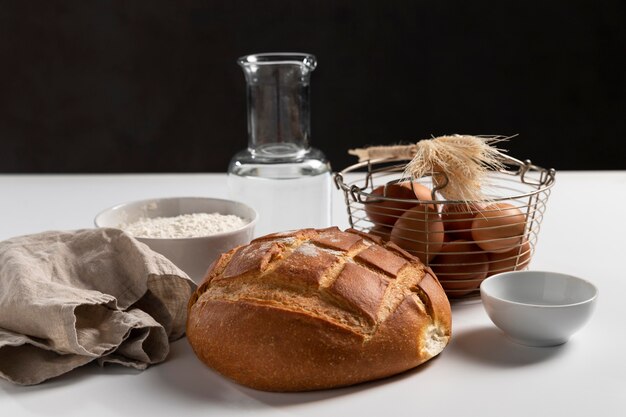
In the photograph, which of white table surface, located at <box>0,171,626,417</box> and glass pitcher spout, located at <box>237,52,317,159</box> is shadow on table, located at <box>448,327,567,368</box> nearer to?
white table surface, located at <box>0,171,626,417</box>

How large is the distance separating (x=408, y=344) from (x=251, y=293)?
207 mm

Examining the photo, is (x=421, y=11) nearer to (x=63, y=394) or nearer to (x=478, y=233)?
(x=478, y=233)

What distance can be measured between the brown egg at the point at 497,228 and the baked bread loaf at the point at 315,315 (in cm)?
16

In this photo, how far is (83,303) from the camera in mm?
1107

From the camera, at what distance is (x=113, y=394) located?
3.46 ft

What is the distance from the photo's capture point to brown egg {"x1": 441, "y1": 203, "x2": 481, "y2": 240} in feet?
4.32

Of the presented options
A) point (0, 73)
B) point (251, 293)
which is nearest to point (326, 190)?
point (251, 293)

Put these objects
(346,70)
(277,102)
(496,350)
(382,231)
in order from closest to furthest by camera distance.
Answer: (496,350) → (382,231) → (277,102) → (346,70)

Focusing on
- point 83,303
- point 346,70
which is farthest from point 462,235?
point 346,70

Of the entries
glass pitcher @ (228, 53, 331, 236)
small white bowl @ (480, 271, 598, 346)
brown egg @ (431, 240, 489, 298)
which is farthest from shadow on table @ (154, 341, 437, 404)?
glass pitcher @ (228, 53, 331, 236)

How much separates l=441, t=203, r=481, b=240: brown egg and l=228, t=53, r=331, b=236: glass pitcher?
0.38m

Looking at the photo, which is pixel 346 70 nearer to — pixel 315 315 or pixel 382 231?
pixel 382 231

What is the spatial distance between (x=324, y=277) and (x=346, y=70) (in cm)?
242

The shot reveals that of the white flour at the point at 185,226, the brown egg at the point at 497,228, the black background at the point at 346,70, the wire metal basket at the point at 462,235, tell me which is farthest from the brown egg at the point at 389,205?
the black background at the point at 346,70
